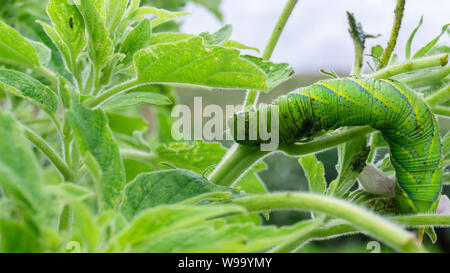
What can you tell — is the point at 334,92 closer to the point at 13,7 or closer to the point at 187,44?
the point at 187,44

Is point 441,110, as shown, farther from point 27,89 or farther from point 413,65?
point 27,89

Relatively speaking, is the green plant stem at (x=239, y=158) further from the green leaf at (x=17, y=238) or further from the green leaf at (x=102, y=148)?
the green leaf at (x=17, y=238)

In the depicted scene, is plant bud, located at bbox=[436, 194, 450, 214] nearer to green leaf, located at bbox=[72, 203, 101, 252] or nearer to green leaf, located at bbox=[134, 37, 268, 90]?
green leaf, located at bbox=[134, 37, 268, 90]

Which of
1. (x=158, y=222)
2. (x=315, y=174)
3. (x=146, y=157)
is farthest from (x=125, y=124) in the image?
(x=158, y=222)

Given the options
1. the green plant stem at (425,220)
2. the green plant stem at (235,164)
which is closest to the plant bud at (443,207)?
the green plant stem at (425,220)

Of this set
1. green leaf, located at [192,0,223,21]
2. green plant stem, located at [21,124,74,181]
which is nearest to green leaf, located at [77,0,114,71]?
green plant stem, located at [21,124,74,181]
